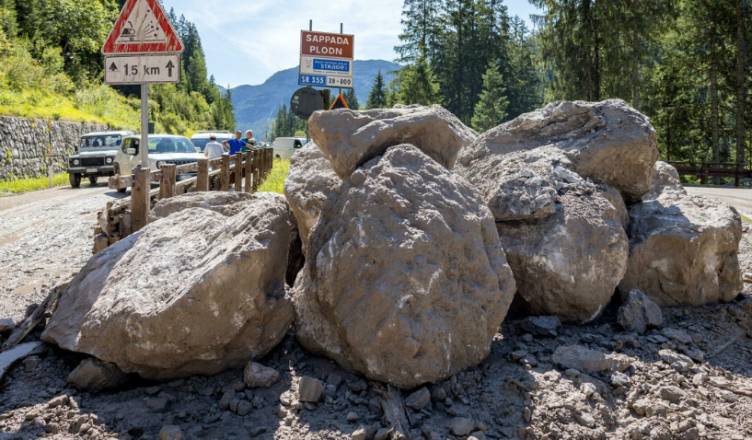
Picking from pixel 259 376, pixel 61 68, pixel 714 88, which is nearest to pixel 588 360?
pixel 259 376

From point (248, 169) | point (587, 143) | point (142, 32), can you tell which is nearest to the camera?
point (587, 143)

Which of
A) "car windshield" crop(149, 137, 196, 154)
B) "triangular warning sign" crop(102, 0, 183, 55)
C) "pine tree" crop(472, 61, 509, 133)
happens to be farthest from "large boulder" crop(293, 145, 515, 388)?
"pine tree" crop(472, 61, 509, 133)

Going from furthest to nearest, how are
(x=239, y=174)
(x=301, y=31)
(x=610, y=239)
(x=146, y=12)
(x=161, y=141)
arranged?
(x=161, y=141) < (x=239, y=174) < (x=301, y=31) < (x=146, y=12) < (x=610, y=239)

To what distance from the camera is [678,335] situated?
13.1 ft

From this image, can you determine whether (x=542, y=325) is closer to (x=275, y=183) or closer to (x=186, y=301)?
(x=186, y=301)

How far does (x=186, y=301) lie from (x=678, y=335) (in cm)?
361

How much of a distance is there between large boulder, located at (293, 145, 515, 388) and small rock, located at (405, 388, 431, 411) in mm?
65

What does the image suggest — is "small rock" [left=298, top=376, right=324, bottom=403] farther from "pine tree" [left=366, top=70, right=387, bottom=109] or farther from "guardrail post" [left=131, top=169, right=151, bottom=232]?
"pine tree" [left=366, top=70, right=387, bottom=109]

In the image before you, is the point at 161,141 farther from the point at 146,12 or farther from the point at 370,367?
the point at 370,367

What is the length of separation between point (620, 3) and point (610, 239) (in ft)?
77.0

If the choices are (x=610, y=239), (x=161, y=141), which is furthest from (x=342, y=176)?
(x=161, y=141)

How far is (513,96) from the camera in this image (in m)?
59.9

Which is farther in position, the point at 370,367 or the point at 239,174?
the point at 239,174

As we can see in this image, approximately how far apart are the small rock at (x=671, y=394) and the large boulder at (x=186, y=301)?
2.50 m
